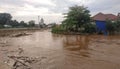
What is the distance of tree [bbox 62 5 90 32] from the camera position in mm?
28578

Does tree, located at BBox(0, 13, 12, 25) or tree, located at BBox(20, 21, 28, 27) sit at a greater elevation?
tree, located at BBox(0, 13, 12, 25)

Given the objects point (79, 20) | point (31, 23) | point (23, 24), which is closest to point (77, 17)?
point (79, 20)

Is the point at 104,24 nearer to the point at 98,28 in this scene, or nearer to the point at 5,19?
the point at 98,28

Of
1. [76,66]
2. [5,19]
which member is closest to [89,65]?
[76,66]

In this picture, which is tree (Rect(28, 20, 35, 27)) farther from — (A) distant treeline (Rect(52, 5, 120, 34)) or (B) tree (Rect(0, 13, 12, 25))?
(A) distant treeline (Rect(52, 5, 120, 34))

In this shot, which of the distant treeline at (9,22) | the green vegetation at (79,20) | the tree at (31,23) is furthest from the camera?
the tree at (31,23)

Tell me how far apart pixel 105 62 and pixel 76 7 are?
21.5 meters

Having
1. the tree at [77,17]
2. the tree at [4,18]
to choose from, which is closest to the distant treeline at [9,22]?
the tree at [4,18]

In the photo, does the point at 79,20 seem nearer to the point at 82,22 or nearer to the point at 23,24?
the point at 82,22

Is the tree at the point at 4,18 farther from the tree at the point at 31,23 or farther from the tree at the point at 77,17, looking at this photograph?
the tree at the point at 77,17

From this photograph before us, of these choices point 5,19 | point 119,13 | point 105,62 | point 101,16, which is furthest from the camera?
point 5,19

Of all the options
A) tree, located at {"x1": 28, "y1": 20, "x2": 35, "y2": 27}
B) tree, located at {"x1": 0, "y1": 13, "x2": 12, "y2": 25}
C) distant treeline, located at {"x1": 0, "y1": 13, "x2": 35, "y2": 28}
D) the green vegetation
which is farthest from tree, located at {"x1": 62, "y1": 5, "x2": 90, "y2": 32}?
tree, located at {"x1": 0, "y1": 13, "x2": 12, "y2": 25}

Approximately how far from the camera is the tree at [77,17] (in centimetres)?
2858

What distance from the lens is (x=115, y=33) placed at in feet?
96.9
